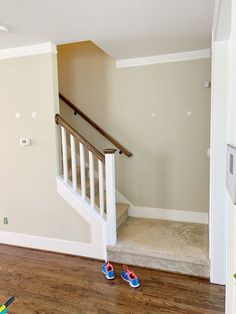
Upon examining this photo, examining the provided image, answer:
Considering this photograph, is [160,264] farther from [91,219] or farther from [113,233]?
[91,219]

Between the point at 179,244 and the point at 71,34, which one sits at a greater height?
the point at 71,34

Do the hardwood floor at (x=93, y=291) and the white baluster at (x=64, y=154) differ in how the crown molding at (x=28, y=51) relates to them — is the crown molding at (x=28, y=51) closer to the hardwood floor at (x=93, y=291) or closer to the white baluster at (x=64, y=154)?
the white baluster at (x=64, y=154)

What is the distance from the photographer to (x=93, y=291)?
89.4 inches

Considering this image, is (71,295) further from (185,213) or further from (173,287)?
(185,213)

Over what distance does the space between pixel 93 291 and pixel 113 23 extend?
2563 mm

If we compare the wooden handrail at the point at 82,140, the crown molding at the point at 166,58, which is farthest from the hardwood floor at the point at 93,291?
the crown molding at the point at 166,58

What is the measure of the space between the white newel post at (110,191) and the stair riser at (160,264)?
18cm

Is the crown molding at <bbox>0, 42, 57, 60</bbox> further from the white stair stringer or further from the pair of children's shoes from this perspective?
the pair of children's shoes

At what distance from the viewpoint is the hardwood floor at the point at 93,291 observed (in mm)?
2055

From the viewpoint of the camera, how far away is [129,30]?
96.0 inches

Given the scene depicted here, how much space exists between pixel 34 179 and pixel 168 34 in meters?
2.35

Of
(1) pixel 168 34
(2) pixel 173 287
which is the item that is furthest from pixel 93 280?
(1) pixel 168 34

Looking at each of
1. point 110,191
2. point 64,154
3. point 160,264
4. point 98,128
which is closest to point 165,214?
point 160,264

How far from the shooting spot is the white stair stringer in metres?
2.80
